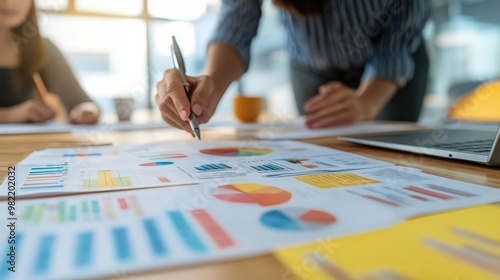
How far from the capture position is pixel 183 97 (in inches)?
25.3

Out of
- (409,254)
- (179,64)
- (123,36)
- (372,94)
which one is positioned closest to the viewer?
(409,254)

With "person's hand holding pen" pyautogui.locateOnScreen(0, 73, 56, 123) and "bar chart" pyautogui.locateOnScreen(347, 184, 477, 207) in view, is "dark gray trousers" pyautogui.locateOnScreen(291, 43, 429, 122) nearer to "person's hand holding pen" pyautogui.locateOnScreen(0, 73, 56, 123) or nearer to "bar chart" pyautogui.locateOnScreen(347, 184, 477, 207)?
"person's hand holding pen" pyautogui.locateOnScreen(0, 73, 56, 123)

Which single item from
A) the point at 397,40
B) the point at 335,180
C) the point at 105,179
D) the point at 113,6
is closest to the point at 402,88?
the point at 397,40

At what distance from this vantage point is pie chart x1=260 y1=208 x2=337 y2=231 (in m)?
0.26

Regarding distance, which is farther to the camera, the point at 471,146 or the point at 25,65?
the point at 25,65

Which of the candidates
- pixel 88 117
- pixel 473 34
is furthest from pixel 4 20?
pixel 473 34

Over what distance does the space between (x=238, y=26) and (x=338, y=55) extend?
1.19 ft

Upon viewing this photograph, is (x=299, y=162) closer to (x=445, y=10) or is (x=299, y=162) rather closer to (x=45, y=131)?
(x=45, y=131)

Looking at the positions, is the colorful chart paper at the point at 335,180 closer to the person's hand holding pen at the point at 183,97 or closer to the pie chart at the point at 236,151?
the pie chart at the point at 236,151

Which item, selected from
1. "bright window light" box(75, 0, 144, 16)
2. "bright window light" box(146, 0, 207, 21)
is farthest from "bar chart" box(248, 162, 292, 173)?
"bright window light" box(75, 0, 144, 16)

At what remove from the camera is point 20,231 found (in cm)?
25

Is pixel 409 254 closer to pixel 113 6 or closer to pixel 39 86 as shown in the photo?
pixel 39 86

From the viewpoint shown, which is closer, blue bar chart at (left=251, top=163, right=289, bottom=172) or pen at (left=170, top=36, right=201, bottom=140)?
blue bar chart at (left=251, top=163, right=289, bottom=172)

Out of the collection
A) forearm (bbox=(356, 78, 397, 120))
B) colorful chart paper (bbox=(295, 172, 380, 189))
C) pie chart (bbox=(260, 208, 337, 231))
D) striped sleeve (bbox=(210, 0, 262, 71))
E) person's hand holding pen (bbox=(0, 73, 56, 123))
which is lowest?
pie chart (bbox=(260, 208, 337, 231))
